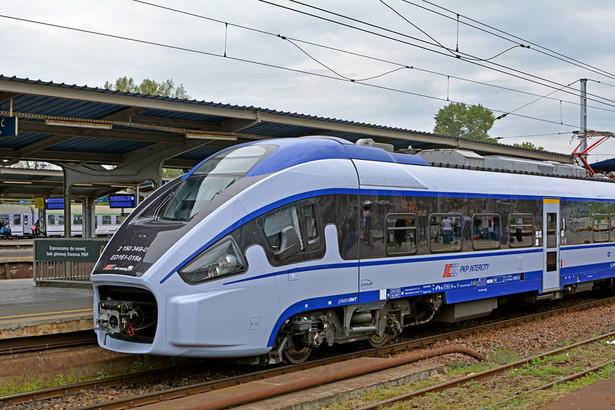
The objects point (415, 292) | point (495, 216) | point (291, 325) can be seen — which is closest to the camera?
point (291, 325)

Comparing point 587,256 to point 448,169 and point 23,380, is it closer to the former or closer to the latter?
point 448,169

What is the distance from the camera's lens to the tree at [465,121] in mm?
88000

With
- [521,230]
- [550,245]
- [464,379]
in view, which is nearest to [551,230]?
[550,245]

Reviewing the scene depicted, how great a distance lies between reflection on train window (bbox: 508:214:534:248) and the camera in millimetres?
13898

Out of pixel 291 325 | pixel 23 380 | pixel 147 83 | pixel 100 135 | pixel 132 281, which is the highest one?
pixel 147 83

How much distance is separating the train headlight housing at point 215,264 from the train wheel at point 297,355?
1.92 m

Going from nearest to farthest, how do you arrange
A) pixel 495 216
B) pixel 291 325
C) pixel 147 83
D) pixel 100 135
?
pixel 291 325
pixel 495 216
pixel 100 135
pixel 147 83

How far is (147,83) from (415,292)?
189 ft

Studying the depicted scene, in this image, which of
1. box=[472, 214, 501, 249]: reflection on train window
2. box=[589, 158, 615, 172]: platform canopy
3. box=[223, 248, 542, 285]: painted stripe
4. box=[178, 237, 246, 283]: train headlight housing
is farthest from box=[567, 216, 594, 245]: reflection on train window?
box=[589, 158, 615, 172]: platform canopy

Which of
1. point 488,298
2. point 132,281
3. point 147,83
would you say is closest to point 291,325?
point 132,281

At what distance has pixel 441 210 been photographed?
12.1m

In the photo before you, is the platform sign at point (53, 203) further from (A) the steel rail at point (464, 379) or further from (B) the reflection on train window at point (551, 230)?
(A) the steel rail at point (464, 379)

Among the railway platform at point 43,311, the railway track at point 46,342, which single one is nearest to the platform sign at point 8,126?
the railway platform at point 43,311

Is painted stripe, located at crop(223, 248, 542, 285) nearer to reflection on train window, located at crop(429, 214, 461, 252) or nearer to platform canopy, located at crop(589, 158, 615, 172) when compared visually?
reflection on train window, located at crop(429, 214, 461, 252)
